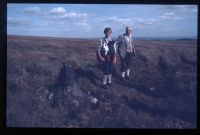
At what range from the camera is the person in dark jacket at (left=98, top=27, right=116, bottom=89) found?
3855mm

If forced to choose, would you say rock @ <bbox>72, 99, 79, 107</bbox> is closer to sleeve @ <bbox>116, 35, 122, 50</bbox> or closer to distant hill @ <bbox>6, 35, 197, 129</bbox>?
distant hill @ <bbox>6, 35, 197, 129</bbox>

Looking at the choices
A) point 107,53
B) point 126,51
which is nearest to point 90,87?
point 107,53

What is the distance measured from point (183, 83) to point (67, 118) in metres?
1.07

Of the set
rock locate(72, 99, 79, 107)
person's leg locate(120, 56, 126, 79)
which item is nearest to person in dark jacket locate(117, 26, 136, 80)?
person's leg locate(120, 56, 126, 79)

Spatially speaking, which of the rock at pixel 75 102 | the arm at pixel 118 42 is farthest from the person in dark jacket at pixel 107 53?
the rock at pixel 75 102

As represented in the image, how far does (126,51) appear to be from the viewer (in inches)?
152

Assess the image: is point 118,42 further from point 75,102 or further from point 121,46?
point 75,102

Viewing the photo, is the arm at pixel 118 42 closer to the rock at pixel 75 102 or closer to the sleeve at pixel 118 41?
the sleeve at pixel 118 41

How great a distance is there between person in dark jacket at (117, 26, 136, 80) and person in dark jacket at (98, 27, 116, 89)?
62 millimetres

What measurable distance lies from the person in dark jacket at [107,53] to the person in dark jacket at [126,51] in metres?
0.06

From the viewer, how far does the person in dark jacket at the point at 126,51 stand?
3844 millimetres

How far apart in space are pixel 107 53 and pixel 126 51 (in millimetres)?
169
